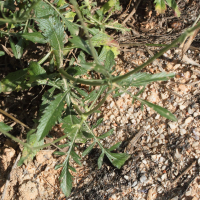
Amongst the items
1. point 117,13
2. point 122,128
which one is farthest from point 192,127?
point 117,13

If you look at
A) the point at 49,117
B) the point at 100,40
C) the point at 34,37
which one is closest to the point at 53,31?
the point at 34,37

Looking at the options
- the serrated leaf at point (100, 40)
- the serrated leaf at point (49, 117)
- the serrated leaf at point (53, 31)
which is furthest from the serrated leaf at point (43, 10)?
the serrated leaf at point (49, 117)

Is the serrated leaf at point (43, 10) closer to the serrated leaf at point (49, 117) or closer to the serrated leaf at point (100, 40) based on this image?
the serrated leaf at point (100, 40)

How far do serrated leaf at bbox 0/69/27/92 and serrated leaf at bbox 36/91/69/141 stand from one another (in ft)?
1.39

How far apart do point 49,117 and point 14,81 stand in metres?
0.54

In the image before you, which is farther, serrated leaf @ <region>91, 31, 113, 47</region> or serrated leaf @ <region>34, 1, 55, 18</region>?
serrated leaf @ <region>91, 31, 113, 47</region>

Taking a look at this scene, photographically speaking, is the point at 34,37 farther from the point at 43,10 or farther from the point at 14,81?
the point at 14,81

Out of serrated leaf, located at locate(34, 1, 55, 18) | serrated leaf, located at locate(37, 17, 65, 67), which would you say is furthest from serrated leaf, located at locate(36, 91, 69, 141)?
serrated leaf, located at locate(34, 1, 55, 18)

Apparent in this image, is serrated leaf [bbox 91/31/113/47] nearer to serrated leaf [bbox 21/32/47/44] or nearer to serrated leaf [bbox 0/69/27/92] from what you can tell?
serrated leaf [bbox 21/32/47/44]

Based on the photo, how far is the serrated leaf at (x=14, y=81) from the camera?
6.05ft

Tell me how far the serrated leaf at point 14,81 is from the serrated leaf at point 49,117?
0.42 meters

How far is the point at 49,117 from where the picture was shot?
1528 millimetres

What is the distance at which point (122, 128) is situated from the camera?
2166 mm

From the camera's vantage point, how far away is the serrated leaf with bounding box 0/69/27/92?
1845 mm
